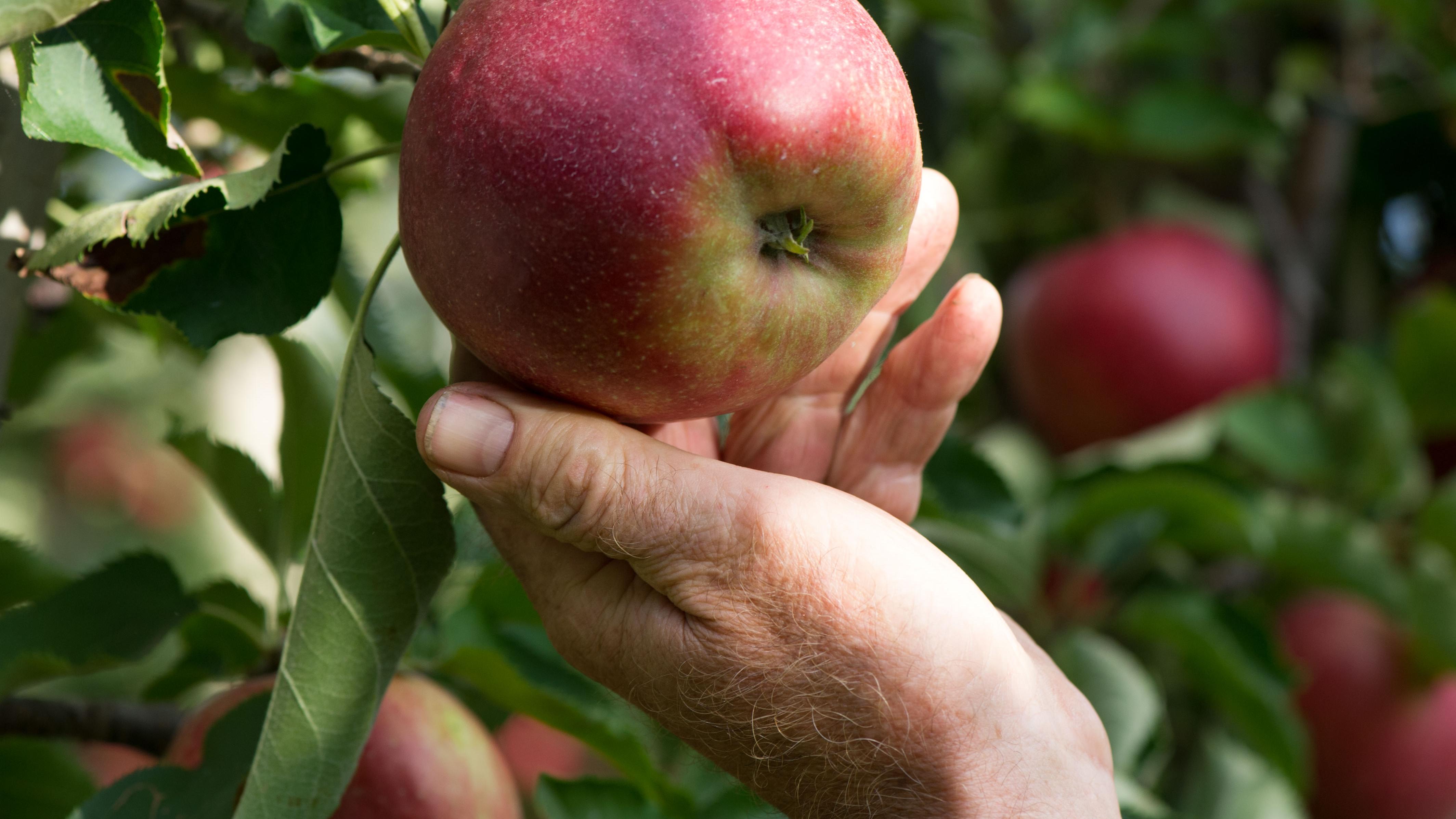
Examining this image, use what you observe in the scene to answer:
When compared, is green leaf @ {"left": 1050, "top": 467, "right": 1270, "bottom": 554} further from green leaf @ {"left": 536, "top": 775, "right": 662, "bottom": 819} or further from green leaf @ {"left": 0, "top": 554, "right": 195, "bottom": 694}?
green leaf @ {"left": 0, "top": 554, "right": 195, "bottom": 694}

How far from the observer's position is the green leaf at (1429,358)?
1.48m

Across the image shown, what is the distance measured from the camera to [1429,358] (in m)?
1.55

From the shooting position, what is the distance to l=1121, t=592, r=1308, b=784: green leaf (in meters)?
1.18

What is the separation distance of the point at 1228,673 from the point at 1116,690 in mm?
155

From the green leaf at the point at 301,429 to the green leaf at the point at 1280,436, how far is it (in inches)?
44.5

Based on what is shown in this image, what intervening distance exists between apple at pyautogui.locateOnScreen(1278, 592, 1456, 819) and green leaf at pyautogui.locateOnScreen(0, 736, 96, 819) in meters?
1.31

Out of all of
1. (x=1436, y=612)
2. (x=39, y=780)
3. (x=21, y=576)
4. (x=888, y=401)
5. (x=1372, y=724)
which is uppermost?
(x=888, y=401)

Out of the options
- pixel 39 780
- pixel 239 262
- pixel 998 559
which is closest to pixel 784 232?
pixel 239 262

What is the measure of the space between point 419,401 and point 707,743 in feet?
1.27

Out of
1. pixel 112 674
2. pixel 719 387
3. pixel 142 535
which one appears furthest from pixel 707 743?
pixel 142 535

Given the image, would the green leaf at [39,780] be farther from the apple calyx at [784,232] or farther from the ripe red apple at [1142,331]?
the ripe red apple at [1142,331]

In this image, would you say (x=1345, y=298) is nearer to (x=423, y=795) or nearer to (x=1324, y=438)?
(x=1324, y=438)

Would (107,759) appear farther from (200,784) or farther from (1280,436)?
(1280,436)

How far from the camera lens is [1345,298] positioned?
179cm
